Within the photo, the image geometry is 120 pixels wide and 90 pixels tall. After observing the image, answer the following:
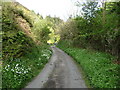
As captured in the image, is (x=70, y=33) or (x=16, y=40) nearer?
(x=16, y=40)

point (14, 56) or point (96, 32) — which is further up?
point (96, 32)

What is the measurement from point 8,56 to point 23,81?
141 inches

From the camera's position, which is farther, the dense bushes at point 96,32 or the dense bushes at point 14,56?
the dense bushes at point 96,32

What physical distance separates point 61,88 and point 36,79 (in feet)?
9.18

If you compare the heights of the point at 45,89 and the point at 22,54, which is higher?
the point at 22,54

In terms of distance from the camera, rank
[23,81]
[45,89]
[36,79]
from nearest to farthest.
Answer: [45,89]
[23,81]
[36,79]

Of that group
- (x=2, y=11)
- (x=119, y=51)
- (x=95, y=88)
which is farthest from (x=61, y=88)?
(x=119, y=51)

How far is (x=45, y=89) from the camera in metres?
8.14

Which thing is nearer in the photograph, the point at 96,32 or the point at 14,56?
the point at 14,56

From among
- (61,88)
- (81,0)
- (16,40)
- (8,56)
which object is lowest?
(61,88)

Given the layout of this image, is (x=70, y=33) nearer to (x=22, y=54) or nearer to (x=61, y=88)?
(x=22, y=54)

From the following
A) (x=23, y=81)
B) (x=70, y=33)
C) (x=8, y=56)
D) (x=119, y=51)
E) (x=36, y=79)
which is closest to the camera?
(x=23, y=81)

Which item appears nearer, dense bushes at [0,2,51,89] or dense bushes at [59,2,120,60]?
dense bushes at [0,2,51,89]

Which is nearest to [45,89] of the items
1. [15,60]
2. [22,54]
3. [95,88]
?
[95,88]
